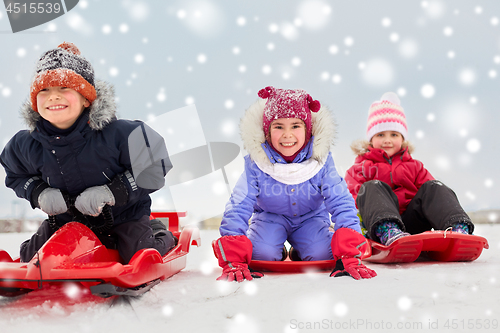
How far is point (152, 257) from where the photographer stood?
1.12 m

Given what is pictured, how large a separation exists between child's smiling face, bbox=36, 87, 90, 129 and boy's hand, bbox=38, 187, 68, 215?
0.24 metres

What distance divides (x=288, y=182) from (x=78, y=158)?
781mm

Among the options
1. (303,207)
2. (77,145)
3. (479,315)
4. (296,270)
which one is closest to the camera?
(479,315)

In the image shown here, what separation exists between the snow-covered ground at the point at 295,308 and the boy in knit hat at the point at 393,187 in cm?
41

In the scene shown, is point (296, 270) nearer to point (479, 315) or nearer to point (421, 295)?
point (421, 295)

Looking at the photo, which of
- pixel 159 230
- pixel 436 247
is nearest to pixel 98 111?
pixel 159 230

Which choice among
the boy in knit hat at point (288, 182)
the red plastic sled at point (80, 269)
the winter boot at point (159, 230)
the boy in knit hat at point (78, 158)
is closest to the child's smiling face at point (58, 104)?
the boy in knit hat at point (78, 158)

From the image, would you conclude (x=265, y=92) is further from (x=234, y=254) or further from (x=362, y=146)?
(x=362, y=146)

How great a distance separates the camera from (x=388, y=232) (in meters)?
1.58

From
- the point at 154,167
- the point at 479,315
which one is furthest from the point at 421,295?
the point at 154,167

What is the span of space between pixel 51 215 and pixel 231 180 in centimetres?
76

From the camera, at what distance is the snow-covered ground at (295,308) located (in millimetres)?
770

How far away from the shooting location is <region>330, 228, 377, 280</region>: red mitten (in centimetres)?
126

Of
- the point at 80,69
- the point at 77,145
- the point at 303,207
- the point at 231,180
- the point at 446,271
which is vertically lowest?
the point at 446,271
